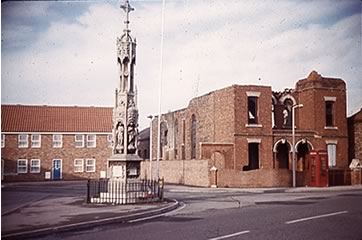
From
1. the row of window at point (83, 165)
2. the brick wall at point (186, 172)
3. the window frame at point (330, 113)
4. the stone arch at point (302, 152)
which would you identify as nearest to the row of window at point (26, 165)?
the row of window at point (83, 165)

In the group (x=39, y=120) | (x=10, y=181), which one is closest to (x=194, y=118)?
(x=39, y=120)

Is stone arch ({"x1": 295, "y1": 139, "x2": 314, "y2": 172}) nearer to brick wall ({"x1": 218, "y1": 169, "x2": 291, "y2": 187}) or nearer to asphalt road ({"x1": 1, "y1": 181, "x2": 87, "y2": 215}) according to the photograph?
brick wall ({"x1": 218, "y1": 169, "x2": 291, "y2": 187})

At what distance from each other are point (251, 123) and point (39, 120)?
14698 mm

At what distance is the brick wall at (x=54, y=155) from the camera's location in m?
10.3

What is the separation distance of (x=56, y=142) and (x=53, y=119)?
83cm

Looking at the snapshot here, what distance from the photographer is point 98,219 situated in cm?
1108

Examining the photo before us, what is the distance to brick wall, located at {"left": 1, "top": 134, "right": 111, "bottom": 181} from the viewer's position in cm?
1026

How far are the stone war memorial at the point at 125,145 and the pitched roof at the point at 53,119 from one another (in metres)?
1.80

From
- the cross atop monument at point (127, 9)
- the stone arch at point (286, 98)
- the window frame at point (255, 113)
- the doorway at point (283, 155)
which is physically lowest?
the doorway at point (283, 155)

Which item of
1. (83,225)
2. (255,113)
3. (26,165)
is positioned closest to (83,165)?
(26,165)

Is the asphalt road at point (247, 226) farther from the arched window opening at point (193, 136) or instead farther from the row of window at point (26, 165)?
the arched window opening at point (193, 136)

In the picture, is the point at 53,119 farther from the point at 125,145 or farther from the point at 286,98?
the point at 286,98

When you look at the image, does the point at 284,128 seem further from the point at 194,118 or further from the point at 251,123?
the point at 194,118

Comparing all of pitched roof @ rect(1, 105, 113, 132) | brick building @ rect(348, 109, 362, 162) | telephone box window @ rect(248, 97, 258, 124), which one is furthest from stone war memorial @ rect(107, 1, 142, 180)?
telephone box window @ rect(248, 97, 258, 124)
